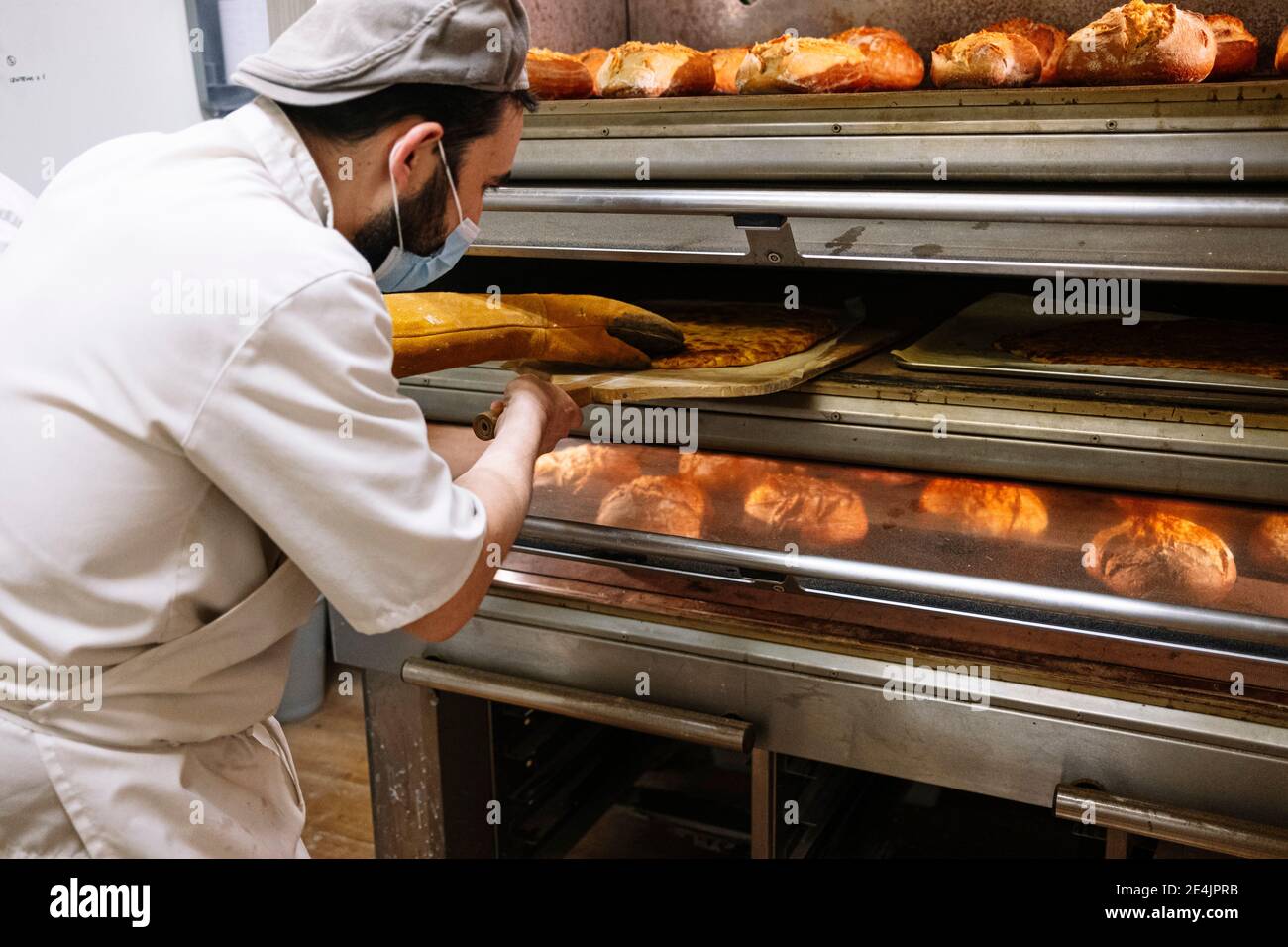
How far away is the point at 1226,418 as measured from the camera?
1.42 metres

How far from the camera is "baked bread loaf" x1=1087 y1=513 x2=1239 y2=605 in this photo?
4.73 ft

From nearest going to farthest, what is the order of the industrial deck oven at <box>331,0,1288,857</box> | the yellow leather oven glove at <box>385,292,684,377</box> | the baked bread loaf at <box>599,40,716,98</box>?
the industrial deck oven at <box>331,0,1288,857</box> < the yellow leather oven glove at <box>385,292,684,377</box> < the baked bread loaf at <box>599,40,716,98</box>

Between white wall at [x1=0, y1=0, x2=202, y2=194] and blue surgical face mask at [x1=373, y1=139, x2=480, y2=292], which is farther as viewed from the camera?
white wall at [x1=0, y1=0, x2=202, y2=194]

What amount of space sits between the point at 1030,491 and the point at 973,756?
0.47m

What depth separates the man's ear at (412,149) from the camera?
3.73 feet

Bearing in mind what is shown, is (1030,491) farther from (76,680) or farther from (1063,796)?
(76,680)

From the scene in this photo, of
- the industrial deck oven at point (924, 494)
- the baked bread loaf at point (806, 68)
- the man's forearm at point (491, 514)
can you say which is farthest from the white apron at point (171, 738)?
the baked bread loaf at point (806, 68)

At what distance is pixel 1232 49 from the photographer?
1627mm

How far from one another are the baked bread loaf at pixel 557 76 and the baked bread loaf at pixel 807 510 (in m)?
0.79

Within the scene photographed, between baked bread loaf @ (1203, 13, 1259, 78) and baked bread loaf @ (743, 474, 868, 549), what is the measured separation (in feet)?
2.83

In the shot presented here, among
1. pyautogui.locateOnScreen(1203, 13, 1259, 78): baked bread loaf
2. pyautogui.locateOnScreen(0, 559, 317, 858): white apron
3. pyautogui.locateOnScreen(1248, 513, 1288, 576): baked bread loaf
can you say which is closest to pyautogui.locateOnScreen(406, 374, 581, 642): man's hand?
pyautogui.locateOnScreen(0, 559, 317, 858): white apron

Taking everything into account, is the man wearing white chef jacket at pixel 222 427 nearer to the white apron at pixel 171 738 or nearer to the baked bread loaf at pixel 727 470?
the white apron at pixel 171 738

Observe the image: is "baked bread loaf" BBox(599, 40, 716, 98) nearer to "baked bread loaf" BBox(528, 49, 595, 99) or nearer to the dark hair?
"baked bread loaf" BBox(528, 49, 595, 99)

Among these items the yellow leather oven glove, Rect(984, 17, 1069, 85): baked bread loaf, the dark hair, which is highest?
Rect(984, 17, 1069, 85): baked bread loaf
